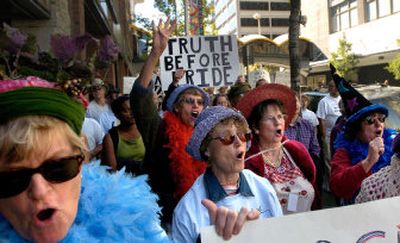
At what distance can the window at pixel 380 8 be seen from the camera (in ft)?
124

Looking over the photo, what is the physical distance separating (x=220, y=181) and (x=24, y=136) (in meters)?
1.34

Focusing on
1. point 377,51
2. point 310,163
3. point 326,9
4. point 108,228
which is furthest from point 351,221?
point 326,9

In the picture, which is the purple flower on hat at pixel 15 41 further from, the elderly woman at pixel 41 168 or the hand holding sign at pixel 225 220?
the hand holding sign at pixel 225 220

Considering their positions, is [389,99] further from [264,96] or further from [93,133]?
[93,133]

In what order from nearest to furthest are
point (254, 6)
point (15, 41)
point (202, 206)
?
point (202, 206) < point (15, 41) < point (254, 6)

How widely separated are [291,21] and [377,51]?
35095 millimetres

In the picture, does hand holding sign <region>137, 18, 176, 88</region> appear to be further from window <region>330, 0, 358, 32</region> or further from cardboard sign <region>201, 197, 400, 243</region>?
window <region>330, 0, 358, 32</region>

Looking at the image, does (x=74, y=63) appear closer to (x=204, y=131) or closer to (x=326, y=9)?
(x=204, y=131)

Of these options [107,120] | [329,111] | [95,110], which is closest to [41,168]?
[107,120]

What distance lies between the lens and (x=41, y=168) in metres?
1.42

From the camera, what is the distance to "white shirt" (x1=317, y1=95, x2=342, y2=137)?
28.4 feet

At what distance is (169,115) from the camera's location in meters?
3.93

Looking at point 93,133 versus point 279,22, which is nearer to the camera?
point 93,133

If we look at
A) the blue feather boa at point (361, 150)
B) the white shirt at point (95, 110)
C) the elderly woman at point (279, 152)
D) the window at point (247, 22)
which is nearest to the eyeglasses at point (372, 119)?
the blue feather boa at point (361, 150)
